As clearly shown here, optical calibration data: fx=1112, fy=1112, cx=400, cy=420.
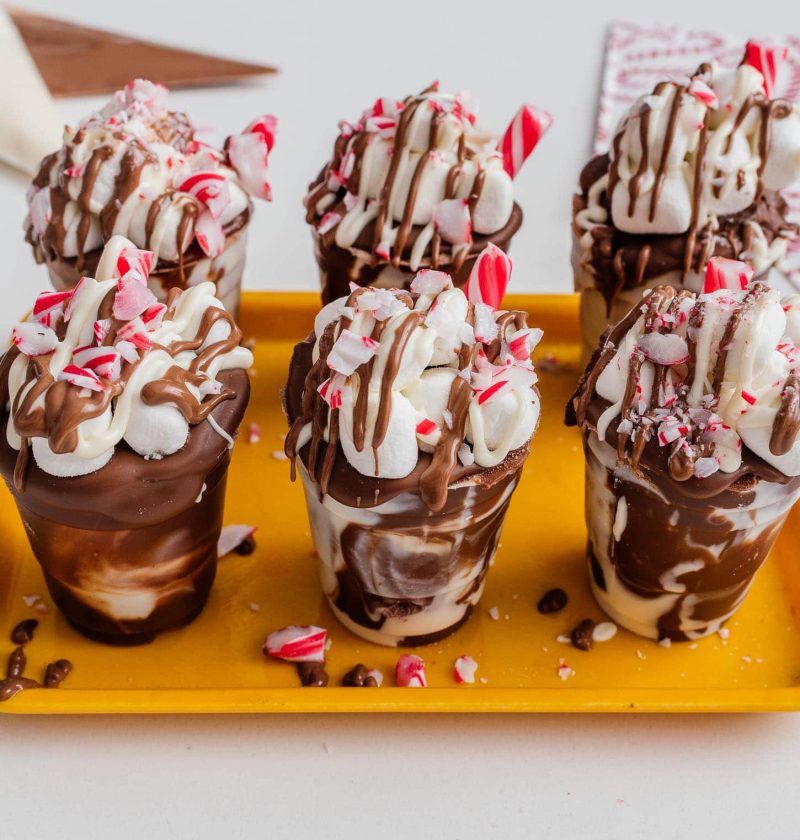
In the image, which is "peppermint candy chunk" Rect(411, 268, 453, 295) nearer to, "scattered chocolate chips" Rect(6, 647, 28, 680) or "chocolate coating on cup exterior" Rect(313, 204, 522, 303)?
"chocolate coating on cup exterior" Rect(313, 204, 522, 303)

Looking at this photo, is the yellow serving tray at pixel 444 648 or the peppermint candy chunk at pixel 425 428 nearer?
the peppermint candy chunk at pixel 425 428

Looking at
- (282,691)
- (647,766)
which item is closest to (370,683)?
(282,691)

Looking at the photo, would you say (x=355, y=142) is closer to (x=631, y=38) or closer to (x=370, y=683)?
(x=370, y=683)

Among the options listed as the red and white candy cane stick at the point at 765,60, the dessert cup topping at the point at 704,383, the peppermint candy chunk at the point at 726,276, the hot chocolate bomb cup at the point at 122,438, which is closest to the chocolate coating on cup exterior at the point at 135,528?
the hot chocolate bomb cup at the point at 122,438

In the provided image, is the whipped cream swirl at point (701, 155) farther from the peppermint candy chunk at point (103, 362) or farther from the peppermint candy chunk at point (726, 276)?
the peppermint candy chunk at point (103, 362)

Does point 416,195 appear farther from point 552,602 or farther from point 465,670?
point 465,670
